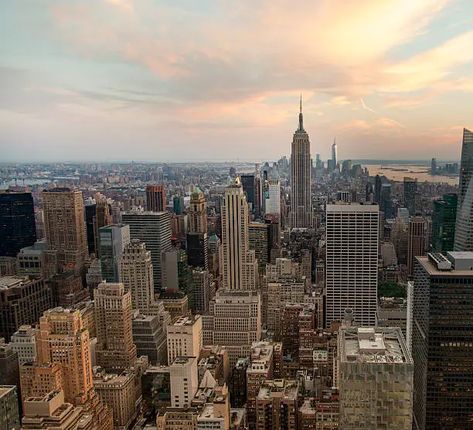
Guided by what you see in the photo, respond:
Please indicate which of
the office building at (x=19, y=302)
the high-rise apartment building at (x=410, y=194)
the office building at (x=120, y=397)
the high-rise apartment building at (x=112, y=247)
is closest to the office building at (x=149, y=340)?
the office building at (x=120, y=397)

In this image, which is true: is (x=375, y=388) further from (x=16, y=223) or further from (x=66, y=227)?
(x=66, y=227)

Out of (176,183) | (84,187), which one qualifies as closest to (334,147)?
(176,183)

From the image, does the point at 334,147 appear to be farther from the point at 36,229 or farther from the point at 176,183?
the point at 36,229

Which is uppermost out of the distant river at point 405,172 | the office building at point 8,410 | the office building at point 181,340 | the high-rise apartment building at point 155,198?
the distant river at point 405,172

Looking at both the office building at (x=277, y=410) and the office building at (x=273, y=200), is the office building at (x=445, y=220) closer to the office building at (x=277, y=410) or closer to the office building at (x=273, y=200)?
the office building at (x=277, y=410)

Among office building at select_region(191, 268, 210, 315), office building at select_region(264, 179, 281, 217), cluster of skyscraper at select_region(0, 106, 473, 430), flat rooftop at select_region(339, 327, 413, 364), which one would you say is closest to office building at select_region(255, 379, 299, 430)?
cluster of skyscraper at select_region(0, 106, 473, 430)
